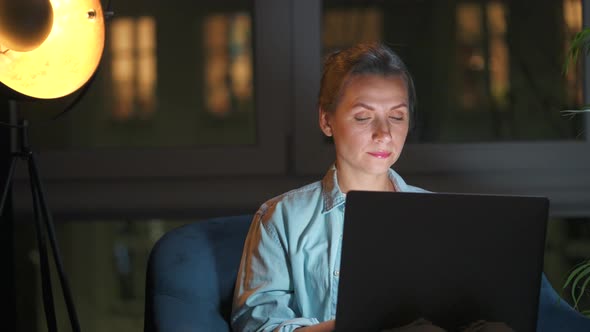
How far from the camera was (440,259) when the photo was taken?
1.11 meters

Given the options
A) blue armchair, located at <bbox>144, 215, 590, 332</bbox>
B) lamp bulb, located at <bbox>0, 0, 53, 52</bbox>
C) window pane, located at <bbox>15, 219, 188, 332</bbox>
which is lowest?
window pane, located at <bbox>15, 219, 188, 332</bbox>

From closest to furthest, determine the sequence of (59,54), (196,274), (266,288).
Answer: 1. (266,288)
2. (196,274)
3. (59,54)

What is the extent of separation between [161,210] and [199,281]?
0.76 metres

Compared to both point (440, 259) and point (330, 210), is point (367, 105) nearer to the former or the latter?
point (330, 210)

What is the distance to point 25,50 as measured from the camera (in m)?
1.66

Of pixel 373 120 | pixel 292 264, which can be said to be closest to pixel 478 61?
pixel 373 120

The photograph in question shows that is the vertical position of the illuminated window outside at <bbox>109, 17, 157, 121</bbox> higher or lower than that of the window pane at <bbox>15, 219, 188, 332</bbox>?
higher

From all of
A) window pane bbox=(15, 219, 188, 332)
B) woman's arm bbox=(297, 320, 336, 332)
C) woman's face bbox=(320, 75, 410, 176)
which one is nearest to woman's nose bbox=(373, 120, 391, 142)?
woman's face bbox=(320, 75, 410, 176)

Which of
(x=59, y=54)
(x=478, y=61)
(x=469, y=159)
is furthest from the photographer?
(x=478, y=61)

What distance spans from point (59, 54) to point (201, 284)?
0.62 m

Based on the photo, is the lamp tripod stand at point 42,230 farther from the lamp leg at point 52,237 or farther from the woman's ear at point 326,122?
the woman's ear at point 326,122

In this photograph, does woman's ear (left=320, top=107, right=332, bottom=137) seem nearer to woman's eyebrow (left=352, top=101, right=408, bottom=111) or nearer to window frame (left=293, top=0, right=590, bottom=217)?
woman's eyebrow (left=352, top=101, right=408, bottom=111)

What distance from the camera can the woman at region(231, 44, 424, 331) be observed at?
143 centimetres

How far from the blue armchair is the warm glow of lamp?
1.44ft
